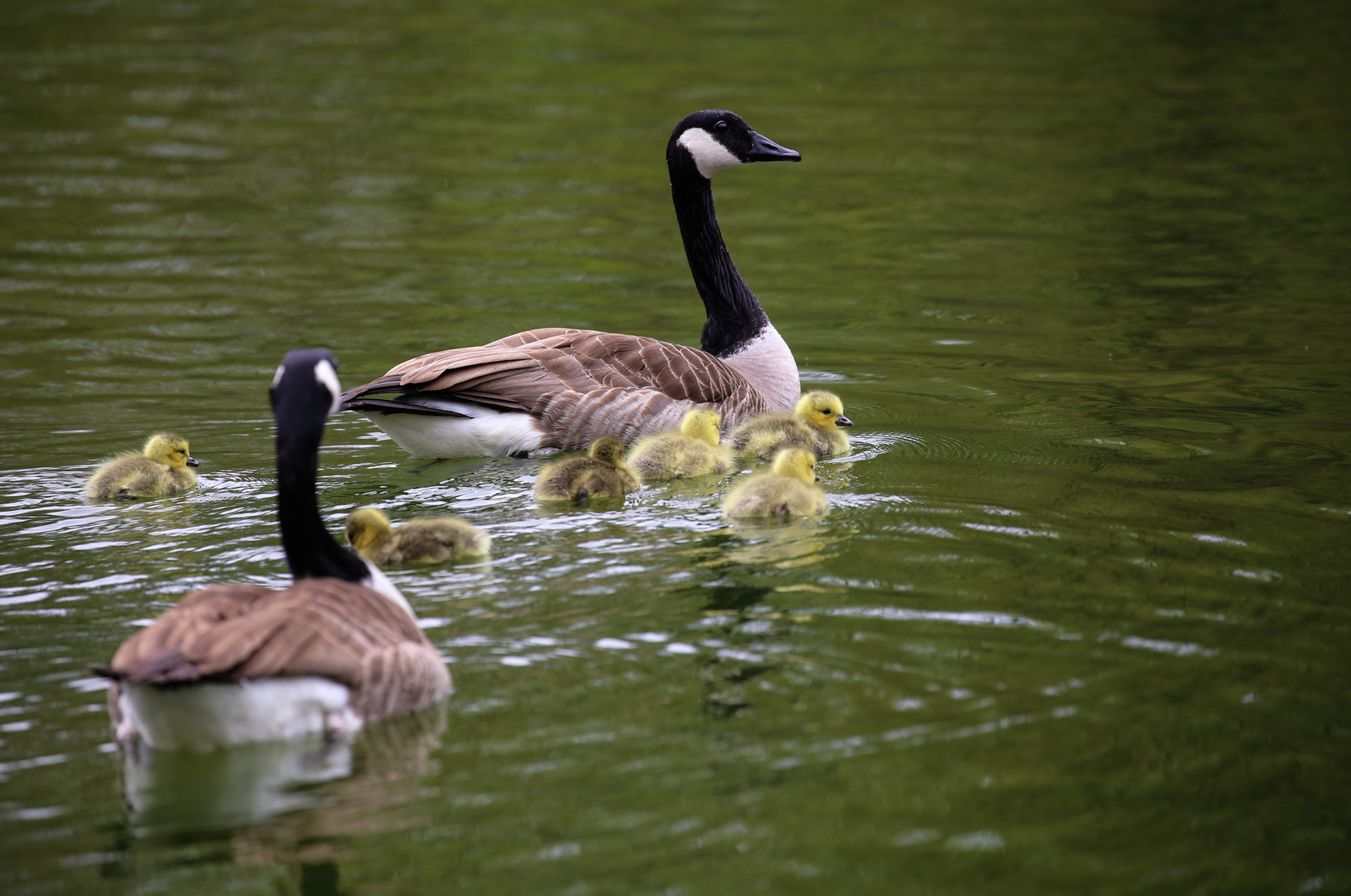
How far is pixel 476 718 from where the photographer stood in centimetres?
541

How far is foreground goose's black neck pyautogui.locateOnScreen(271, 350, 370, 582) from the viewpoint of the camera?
17.8 ft

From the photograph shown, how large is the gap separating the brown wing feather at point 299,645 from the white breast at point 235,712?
71 mm

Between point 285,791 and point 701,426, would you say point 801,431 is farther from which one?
point 285,791

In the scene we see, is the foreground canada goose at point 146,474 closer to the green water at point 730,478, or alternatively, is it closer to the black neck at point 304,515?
the green water at point 730,478

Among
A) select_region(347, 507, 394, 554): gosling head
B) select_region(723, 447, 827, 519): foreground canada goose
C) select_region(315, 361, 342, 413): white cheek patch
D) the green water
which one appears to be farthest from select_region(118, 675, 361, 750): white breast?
select_region(723, 447, 827, 519): foreground canada goose

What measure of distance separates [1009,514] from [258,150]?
14.0 meters

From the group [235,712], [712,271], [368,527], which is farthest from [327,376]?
[712,271]

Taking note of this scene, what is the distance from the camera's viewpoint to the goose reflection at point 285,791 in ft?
15.3

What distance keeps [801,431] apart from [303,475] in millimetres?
4166

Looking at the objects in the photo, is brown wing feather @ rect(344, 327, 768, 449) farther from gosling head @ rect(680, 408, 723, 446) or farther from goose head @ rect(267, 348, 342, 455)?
goose head @ rect(267, 348, 342, 455)

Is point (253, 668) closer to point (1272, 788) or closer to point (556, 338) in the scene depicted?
point (1272, 788)

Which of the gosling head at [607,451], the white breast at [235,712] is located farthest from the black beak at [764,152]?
the white breast at [235,712]

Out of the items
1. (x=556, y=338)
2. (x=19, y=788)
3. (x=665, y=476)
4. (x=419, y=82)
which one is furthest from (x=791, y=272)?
(x=19, y=788)

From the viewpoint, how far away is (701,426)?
9.11 meters
